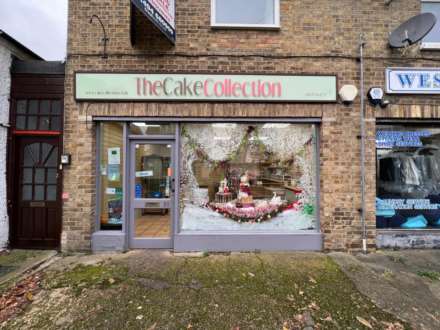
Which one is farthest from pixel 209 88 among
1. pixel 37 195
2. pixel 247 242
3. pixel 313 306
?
pixel 37 195

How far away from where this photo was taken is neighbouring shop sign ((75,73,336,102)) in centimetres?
457

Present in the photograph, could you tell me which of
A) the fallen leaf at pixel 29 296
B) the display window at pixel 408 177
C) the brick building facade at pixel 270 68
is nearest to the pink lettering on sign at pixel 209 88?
the brick building facade at pixel 270 68

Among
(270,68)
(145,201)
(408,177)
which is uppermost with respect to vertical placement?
(270,68)

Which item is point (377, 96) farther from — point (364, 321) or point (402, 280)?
point (364, 321)

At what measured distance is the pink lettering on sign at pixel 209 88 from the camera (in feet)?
15.1

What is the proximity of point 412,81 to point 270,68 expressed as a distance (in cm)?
289

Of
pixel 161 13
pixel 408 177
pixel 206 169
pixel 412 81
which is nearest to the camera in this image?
pixel 161 13

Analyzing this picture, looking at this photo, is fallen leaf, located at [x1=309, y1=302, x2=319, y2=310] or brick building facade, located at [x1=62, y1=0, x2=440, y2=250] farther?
brick building facade, located at [x1=62, y1=0, x2=440, y2=250]

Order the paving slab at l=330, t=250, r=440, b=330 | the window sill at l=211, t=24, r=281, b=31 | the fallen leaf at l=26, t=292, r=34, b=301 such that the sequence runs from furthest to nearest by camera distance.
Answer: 1. the window sill at l=211, t=24, r=281, b=31
2. the fallen leaf at l=26, t=292, r=34, b=301
3. the paving slab at l=330, t=250, r=440, b=330

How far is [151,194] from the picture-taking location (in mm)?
4836

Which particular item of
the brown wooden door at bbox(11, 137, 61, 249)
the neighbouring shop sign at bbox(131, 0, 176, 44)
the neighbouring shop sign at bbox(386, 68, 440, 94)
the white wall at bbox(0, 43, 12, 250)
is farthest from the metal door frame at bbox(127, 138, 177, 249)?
the neighbouring shop sign at bbox(386, 68, 440, 94)

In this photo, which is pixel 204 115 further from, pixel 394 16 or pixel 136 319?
pixel 394 16

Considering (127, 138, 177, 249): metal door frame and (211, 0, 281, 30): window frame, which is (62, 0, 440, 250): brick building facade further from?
(127, 138, 177, 249): metal door frame

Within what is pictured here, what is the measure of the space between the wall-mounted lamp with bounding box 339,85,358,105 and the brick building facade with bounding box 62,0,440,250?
13 centimetres
